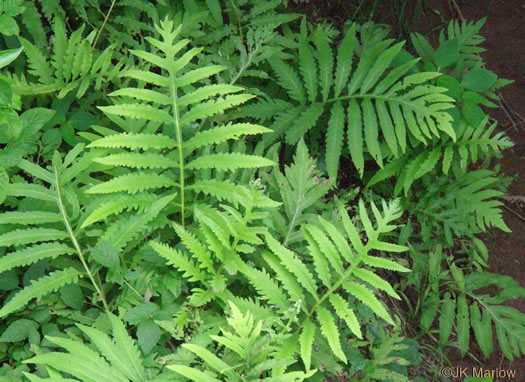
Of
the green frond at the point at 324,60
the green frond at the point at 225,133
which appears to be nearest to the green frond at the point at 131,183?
the green frond at the point at 225,133

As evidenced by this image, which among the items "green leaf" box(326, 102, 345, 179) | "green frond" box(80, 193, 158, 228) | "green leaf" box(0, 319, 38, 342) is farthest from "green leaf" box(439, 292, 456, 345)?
A: "green leaf" box(0, 319, 38, 342)

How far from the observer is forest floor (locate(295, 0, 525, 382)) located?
4074mm

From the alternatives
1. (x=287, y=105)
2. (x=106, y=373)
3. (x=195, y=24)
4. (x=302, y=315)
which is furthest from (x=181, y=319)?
(x=195, y=24)

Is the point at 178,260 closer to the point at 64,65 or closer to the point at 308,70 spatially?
the point at 64,65

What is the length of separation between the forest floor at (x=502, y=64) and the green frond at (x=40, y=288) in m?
2.78

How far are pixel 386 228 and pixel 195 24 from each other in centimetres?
177

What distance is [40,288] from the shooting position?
2104mm

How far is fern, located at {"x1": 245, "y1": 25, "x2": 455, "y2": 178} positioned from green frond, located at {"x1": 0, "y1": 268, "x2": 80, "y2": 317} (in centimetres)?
148

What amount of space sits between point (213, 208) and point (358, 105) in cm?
132

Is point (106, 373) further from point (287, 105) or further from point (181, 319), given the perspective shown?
point (287, 105)

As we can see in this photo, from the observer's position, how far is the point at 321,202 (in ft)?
9.77

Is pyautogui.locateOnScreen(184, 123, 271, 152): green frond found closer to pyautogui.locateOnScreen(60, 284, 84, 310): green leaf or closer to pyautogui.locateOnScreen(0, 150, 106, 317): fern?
pyautogui.locateOnScreen(0, 150, 106, 317): fern

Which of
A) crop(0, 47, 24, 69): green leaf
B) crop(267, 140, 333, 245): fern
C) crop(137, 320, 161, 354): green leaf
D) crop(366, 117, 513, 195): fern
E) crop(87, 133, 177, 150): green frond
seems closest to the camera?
crop(0, 47, 24, 69): green leaf

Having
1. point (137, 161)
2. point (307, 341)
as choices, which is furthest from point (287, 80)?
point (307, 341)
